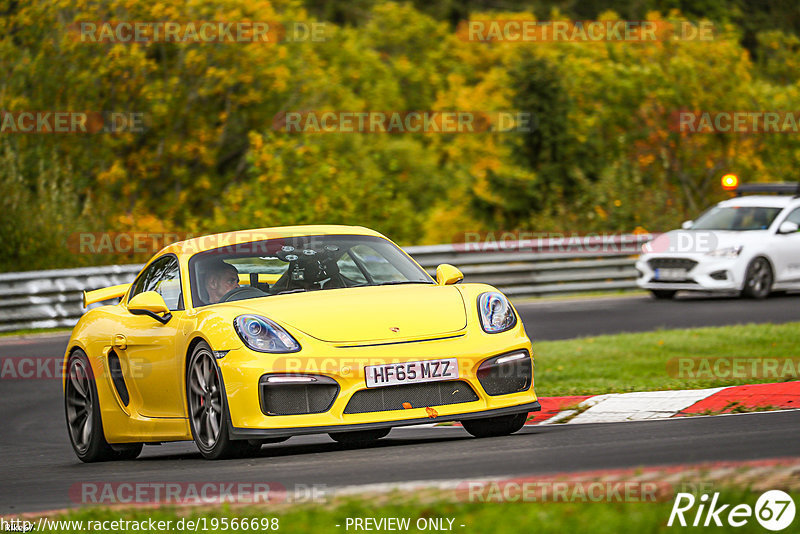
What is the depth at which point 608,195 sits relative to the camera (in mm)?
28656

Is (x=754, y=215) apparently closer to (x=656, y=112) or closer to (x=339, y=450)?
(x=339, y=450)

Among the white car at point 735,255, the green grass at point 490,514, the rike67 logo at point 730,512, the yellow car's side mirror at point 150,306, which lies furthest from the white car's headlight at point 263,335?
the white car at point 735,255

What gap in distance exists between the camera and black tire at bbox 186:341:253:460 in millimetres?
7691

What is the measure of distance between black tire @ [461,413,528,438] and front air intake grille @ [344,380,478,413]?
26.7 inches

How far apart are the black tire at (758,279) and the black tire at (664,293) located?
1154mm

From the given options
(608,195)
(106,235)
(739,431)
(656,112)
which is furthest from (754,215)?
(656,112)

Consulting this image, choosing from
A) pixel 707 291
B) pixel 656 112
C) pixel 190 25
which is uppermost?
pixel 190 25

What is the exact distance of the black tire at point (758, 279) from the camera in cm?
2052

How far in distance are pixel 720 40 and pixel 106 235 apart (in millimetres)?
25415

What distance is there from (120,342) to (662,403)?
12.6 ft

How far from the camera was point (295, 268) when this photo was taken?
8.80 metres

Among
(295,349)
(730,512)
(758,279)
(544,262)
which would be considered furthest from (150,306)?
(544,262)

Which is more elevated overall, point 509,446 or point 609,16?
point 609,16

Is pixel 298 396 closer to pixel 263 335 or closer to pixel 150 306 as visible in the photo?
pixel 263 335
